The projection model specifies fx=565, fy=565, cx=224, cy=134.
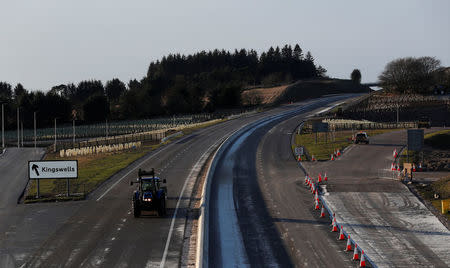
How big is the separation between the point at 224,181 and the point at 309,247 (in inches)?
818

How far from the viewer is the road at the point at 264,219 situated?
75.2ft

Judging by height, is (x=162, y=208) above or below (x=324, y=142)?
below

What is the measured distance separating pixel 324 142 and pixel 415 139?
2312cm

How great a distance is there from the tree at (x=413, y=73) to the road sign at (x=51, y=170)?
109 meters

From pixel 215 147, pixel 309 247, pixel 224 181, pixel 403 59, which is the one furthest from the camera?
pixel 403 59

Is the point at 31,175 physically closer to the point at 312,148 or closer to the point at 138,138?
the point at 312,148

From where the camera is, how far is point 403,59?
135125 mm

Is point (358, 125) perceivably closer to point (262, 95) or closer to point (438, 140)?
point (438, 140)

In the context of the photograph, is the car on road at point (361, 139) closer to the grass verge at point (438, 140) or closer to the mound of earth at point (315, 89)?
the grass verge at point (438, 140)

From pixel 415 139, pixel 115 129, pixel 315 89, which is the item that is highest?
pixel 315 89

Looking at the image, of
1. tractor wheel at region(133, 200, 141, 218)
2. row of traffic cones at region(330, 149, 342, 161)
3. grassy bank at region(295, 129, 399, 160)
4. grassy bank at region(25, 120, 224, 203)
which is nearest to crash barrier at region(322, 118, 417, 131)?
grassy bank at region(295, 129, 399, 160)

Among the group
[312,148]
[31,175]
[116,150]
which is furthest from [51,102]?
[31,175]

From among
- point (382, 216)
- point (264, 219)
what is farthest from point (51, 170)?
point (382, 216)

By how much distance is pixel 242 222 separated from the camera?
29.9m
